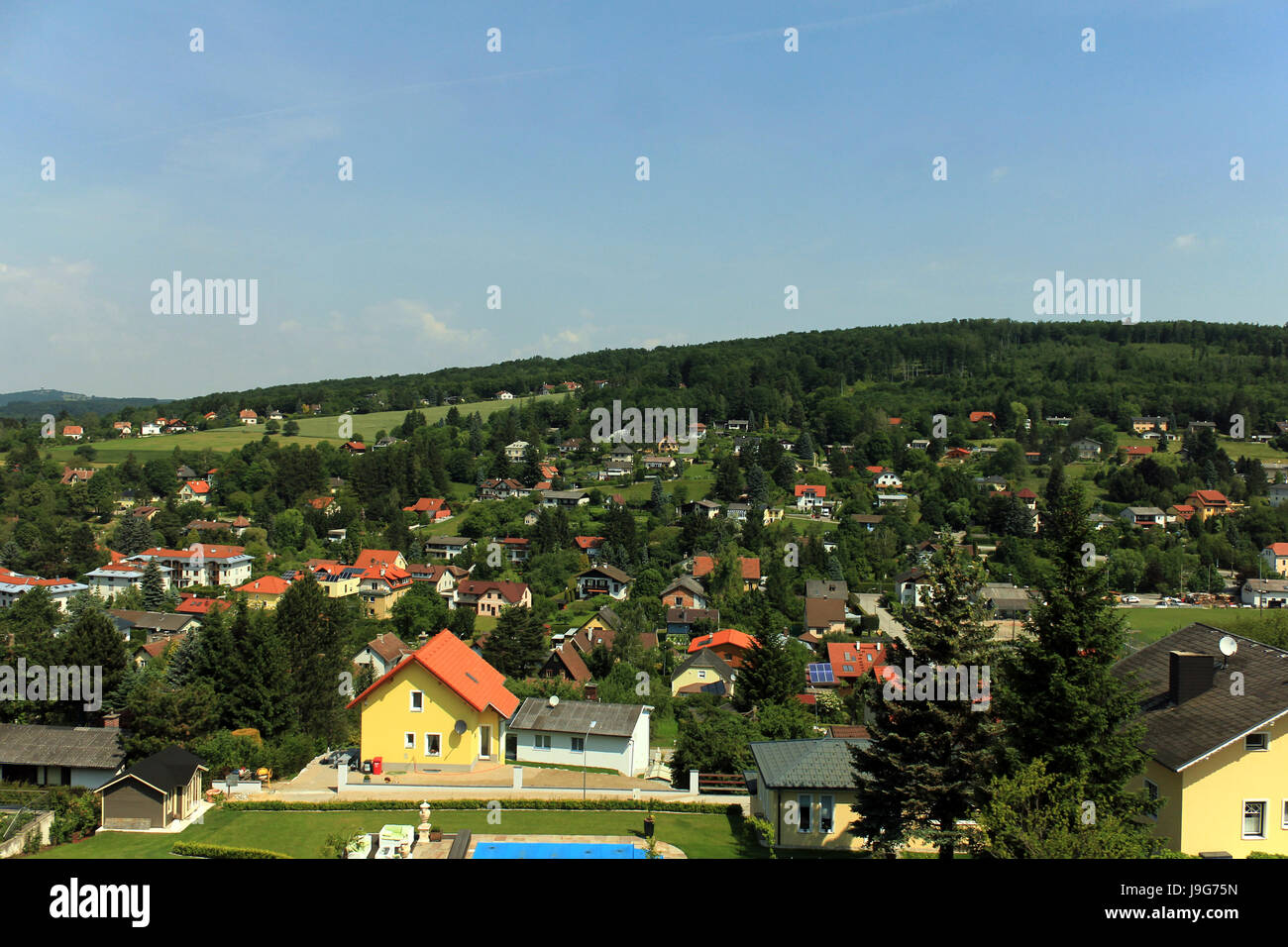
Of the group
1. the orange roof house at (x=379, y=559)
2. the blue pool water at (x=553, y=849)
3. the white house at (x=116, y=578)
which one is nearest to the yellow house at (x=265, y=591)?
the orange roof house at (x=379, y=559)

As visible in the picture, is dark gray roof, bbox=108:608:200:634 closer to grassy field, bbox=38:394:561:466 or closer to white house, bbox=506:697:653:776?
white house, bbox=506:697:653:776

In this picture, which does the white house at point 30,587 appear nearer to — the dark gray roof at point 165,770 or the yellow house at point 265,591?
the yellow house at point 265,591

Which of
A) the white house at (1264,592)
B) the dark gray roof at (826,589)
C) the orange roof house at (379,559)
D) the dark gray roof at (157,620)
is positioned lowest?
the white house at (1264,592)

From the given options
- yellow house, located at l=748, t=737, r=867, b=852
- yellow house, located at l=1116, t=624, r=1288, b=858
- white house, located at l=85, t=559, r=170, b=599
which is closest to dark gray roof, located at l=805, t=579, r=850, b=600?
yellow house, located at l=748, t=737, r=867, b=852

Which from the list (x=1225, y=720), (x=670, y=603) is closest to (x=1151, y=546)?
(x=670, y=603)

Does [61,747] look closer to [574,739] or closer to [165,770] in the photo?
[165,770]

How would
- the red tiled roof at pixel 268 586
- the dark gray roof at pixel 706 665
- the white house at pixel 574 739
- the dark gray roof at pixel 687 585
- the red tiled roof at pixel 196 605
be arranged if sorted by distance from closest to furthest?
the white house at pixel 574 739
the dark gray roof at pixel 706 665
the red tiled roof at pixel 196 605
the red tiled roof at pixel 268 586
the dark gray roof at pixel 687 585
